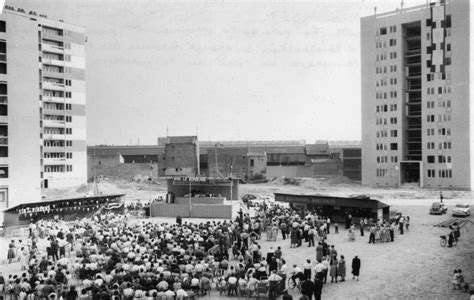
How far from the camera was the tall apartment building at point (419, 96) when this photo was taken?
6906 cm

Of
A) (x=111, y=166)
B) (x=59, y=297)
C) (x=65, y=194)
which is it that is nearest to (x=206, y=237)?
(x=59, y=297)

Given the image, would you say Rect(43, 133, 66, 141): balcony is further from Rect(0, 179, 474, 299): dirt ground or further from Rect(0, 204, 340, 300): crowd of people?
Rect(0, 204, 340, 300): crowd of people

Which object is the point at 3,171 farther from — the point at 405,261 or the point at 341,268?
the point at 405,261

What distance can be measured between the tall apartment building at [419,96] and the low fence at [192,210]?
40.7 meters

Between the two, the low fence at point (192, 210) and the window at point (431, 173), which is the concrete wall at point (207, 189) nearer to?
the low fence at point (192, 210)

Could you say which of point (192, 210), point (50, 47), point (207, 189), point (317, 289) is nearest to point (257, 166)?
point (50, 47)

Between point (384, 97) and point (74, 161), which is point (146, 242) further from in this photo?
point (384, 97)

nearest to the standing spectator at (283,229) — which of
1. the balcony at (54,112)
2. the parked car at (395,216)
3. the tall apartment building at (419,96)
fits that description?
the parked car at (395,216)

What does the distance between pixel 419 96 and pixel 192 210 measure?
159 ft

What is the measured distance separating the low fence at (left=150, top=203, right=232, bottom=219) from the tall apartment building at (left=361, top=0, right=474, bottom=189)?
134 ft

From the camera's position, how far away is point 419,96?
252ft

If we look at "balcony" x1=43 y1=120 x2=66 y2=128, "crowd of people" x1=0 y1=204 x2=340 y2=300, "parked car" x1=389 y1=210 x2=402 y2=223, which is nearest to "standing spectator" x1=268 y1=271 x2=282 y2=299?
"crowd of people" x1=0 y1=204 x2=340 y2=300

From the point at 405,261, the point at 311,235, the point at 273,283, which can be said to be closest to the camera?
the point at 273,283

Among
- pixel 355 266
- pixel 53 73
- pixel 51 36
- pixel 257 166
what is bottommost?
pixel 355 266
